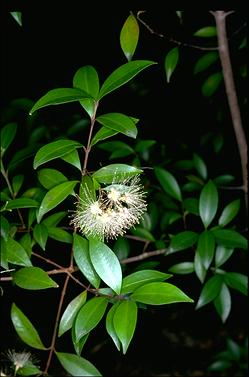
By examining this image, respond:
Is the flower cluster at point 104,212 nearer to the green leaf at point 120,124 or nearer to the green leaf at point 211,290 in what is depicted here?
the green leaf at point 120,124

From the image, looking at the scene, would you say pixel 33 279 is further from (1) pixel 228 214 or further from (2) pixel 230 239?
(1) pixel 228 214

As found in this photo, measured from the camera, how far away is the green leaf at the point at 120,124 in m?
0.97

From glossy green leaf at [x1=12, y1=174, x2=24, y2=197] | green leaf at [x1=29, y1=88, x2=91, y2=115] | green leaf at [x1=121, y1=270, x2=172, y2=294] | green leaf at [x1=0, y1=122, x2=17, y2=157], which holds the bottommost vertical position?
green leaf at [x1=121, y1=270, x2=172, y2=294]

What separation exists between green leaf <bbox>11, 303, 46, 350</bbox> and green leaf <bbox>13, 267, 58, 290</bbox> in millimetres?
138

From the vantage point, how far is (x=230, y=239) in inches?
61.3

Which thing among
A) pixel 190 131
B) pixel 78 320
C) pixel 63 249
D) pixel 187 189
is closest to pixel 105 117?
pixel 78 320

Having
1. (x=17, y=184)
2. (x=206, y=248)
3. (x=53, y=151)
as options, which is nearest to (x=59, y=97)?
(x=53, y=151)

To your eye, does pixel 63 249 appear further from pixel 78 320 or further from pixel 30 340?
pixel 78 320

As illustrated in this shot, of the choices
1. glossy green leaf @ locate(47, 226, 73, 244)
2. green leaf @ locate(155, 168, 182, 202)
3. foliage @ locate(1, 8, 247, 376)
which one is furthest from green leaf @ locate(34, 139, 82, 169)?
green leaf @ locate(155, 168, 182, 202)

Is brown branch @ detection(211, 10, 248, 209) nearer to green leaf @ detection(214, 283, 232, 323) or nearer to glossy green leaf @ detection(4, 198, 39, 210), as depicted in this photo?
green leaf @ detection(214, 283, 232, 323)

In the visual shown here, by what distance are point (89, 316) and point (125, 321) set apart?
0.38ft

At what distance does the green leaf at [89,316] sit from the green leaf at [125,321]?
0.20ft

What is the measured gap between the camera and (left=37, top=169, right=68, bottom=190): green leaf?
3.87ft

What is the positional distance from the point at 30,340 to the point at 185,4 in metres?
0.89
